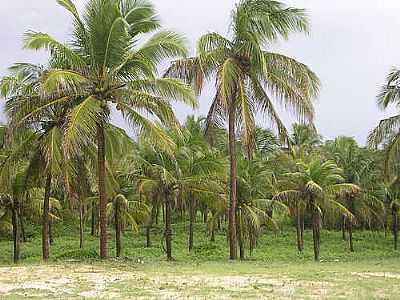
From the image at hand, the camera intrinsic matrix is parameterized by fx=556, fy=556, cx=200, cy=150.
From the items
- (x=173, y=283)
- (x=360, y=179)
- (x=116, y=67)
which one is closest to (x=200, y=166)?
(x=116, y=67)

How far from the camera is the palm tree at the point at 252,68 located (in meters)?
17.1

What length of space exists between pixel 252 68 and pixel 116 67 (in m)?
4.58

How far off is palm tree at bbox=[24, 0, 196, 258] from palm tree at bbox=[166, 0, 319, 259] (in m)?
2.18

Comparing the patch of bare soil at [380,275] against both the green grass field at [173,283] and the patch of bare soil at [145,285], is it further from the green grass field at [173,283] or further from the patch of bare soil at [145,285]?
the patch of bare soil at [145,285]

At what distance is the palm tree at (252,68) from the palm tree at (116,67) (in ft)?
7.14

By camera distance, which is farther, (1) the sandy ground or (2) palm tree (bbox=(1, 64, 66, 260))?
(2) palm tree (bbox=(1, 64, 66, 260))

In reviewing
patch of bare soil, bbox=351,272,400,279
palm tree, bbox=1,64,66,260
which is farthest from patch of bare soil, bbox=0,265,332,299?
palm tree, bbox=1,64,66,260

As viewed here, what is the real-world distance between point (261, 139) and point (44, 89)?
16681 millimetres

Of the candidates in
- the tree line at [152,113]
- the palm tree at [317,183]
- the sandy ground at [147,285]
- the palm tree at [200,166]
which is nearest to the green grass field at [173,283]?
the sandy ground at [147,285]

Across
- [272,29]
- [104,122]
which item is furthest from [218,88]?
[104,122]

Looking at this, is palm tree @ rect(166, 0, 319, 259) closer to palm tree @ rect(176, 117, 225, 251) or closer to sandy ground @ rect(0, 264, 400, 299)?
palm tree @ rect(176, 117, 225, 251)

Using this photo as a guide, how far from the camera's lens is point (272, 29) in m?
17.4

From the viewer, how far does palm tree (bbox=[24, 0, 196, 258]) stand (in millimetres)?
14844

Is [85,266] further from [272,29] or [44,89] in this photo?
[272,29]
